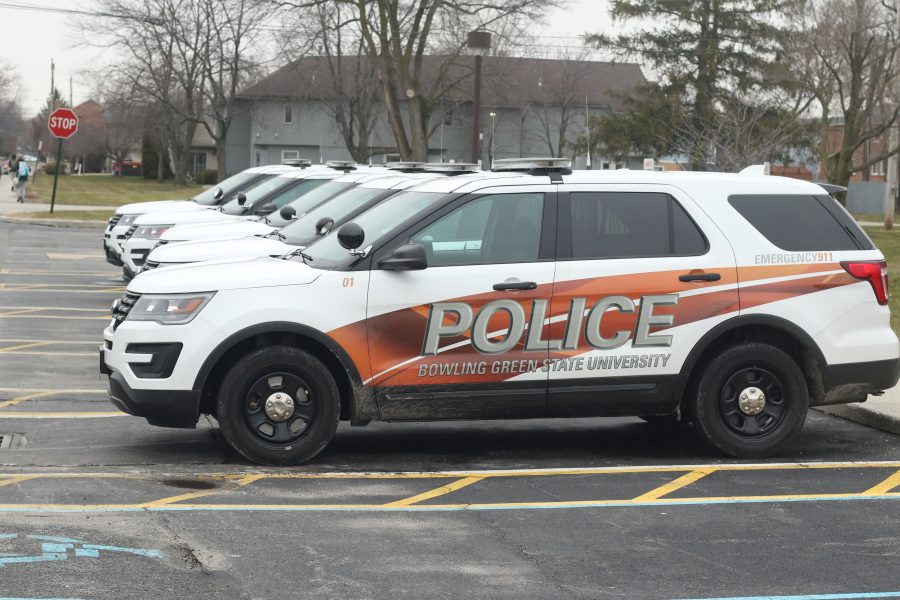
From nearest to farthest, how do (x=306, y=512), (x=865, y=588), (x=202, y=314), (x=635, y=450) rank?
(x=865, y=588) < (x=306, y=512) < (x=202, y=314) < (x=635, y=450)

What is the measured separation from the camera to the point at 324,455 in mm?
8453

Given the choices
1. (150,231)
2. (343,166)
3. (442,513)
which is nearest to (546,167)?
(442,513)

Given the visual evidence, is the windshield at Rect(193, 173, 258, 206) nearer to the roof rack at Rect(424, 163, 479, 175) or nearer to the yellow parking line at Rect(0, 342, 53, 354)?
the yellow parking line at Rect(0, 342, 53, 354)

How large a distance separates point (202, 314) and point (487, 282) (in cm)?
173

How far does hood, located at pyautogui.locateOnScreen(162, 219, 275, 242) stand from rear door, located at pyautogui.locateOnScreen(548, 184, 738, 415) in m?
6.18

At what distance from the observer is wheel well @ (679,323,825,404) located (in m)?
8.55

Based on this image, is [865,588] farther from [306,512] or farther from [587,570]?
[306,512]

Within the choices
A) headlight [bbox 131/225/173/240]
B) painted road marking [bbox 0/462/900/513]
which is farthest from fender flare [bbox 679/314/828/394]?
headlight [bbox 131/225/173/240]

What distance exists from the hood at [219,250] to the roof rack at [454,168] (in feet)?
5.11

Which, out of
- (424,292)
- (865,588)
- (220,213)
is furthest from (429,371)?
(220,213)

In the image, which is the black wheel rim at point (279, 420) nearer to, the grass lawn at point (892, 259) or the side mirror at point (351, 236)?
the side mirror at point (351, 236)

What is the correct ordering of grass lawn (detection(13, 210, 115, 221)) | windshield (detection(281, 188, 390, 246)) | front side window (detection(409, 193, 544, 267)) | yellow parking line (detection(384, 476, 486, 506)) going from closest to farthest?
yellow parking line (detection(384, 476, 486, 506)) → front side window (detection(409, 193, 544, 267)) → windshield (detection(281, 188, 390, 246)) → grass lawn (detection(13, 210, 115, 221))

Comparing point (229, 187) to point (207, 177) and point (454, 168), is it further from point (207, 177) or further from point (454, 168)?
point (207, 177)

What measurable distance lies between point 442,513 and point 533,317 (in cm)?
164
